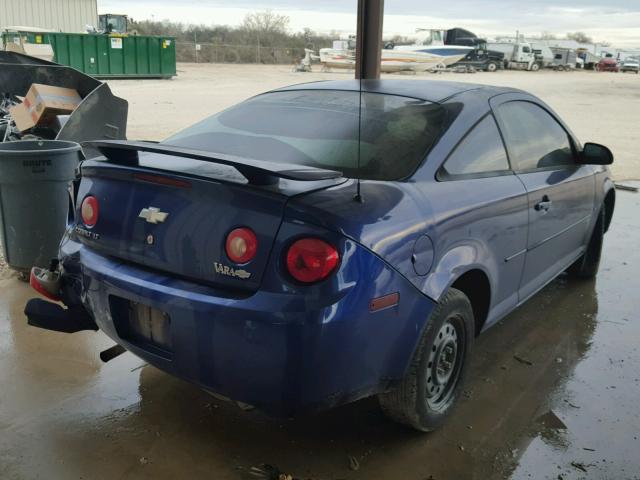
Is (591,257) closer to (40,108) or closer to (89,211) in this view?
(89,211)

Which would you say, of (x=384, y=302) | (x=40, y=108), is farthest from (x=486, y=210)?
(x=40, y=108)

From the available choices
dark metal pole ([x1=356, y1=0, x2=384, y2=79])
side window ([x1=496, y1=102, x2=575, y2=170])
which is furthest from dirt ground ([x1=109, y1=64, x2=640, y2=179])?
side window ([x1=496, y1=102, x2=575, y2=170])

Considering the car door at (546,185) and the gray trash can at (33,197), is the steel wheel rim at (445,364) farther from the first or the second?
the gray trash can at (33,197)

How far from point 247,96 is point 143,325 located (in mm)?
18437

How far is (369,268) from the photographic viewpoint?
2.21 metres

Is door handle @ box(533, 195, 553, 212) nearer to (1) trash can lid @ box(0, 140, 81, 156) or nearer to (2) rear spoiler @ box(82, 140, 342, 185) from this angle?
(2) rear spoiler @ box(82, 140, 342, 185)

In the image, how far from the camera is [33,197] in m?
4.39

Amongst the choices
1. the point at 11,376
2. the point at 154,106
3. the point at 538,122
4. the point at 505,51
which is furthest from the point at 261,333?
the point at 505,51

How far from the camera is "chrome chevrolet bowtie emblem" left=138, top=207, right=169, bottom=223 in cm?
240

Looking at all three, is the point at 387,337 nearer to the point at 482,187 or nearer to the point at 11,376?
the point at 482,187

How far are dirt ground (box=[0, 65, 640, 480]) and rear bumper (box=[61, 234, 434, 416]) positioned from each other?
0.48m

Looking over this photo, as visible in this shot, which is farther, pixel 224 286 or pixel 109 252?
pixel 109 252

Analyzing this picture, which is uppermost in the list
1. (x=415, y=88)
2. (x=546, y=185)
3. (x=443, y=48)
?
(x=443, y=48)

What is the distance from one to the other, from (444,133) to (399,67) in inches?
581
